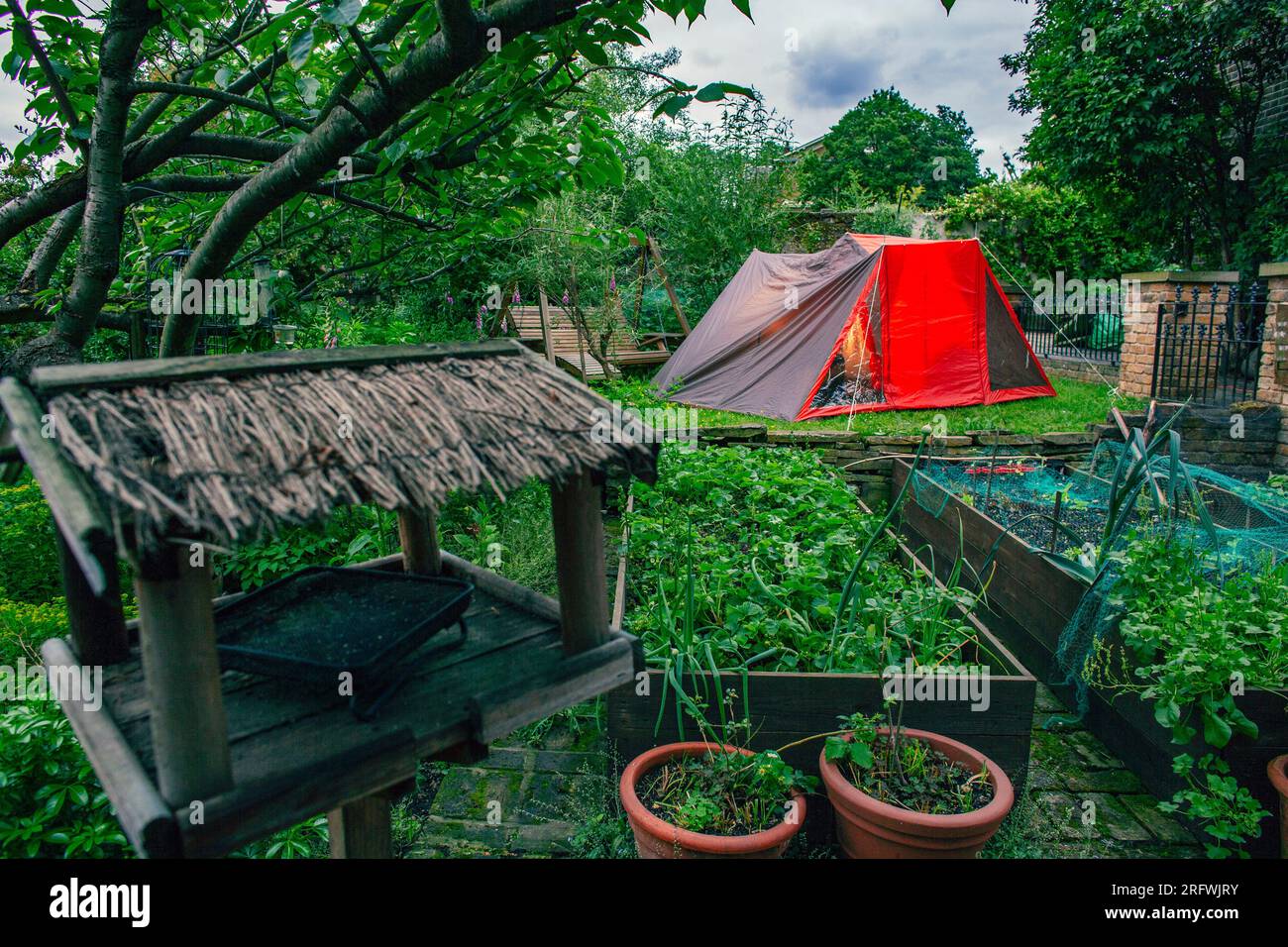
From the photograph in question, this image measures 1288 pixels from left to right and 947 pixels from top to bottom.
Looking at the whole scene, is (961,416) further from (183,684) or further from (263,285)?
(183,684)

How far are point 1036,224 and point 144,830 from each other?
62.4ft

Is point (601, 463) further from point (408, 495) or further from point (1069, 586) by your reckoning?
point (1069, 586)

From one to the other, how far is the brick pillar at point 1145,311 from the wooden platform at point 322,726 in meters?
9.66

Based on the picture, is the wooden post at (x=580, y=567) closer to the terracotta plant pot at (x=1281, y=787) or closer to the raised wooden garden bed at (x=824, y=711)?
the raised wooden garden bed at (x=824, y=711)

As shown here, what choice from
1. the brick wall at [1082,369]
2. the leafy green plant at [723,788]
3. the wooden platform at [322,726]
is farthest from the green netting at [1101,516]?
the brick wall at [1082,369]

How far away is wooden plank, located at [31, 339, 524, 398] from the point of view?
4.11ft

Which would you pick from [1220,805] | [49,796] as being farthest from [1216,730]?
[49,796]

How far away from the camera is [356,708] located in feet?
4.89

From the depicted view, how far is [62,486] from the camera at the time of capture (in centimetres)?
107

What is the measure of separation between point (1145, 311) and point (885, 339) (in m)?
2.95

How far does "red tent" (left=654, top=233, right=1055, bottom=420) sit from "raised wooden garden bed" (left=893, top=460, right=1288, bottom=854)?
315 cm

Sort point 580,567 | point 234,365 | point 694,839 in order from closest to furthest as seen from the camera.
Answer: point 234,365
point 580,567
point 694,839

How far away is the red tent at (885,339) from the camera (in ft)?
31.2

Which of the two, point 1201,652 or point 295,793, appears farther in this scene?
point 1201,652
